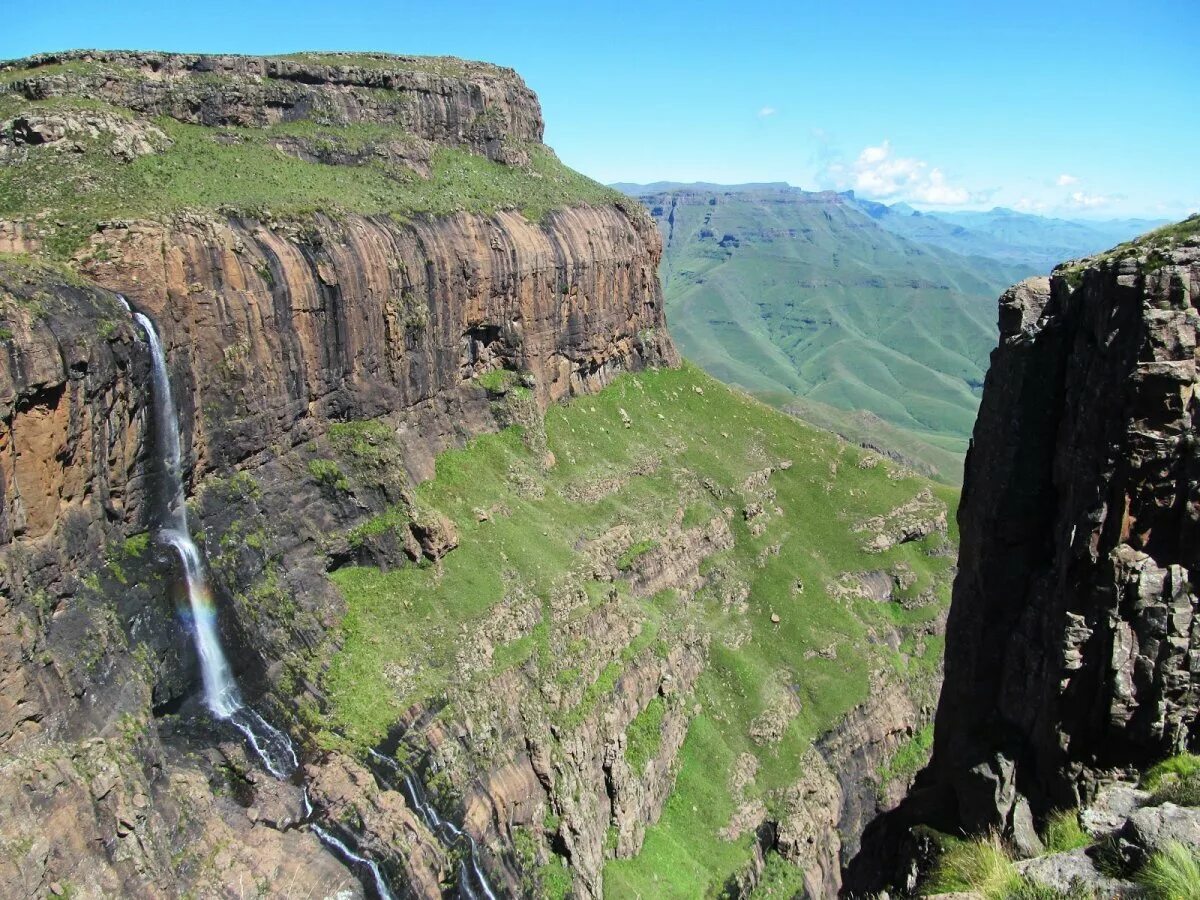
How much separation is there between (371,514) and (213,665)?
15.6 metres

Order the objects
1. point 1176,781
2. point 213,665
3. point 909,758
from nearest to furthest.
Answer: point 1176,781
point 213,665
point 909,758

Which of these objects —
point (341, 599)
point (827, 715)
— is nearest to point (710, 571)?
point (827, 715)

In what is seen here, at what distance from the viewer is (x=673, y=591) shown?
247ft

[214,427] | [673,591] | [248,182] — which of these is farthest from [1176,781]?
[248,182]

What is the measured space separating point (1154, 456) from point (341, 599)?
145 feet

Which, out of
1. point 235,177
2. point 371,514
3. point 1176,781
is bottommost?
point 371,514

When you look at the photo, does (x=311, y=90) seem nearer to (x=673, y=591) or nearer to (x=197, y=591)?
(x=197, y=591)

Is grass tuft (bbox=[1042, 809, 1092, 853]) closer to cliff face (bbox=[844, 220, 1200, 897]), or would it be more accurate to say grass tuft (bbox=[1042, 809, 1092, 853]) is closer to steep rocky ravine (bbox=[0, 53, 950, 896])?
cliff face (bbox=[844, 220, 1200, 897])

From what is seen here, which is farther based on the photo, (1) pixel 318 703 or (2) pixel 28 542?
(1) pixel 318 703

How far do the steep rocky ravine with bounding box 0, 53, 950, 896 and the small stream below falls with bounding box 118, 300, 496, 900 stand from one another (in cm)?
75

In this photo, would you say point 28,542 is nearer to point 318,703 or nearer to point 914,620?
point 318,703

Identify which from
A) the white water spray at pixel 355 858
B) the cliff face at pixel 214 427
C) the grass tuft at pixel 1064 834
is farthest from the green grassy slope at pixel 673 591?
the grass tuft at pixel 1064 834

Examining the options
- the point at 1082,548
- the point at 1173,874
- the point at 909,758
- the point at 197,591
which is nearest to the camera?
the point at 1173,874

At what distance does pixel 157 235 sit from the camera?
1865 inches
